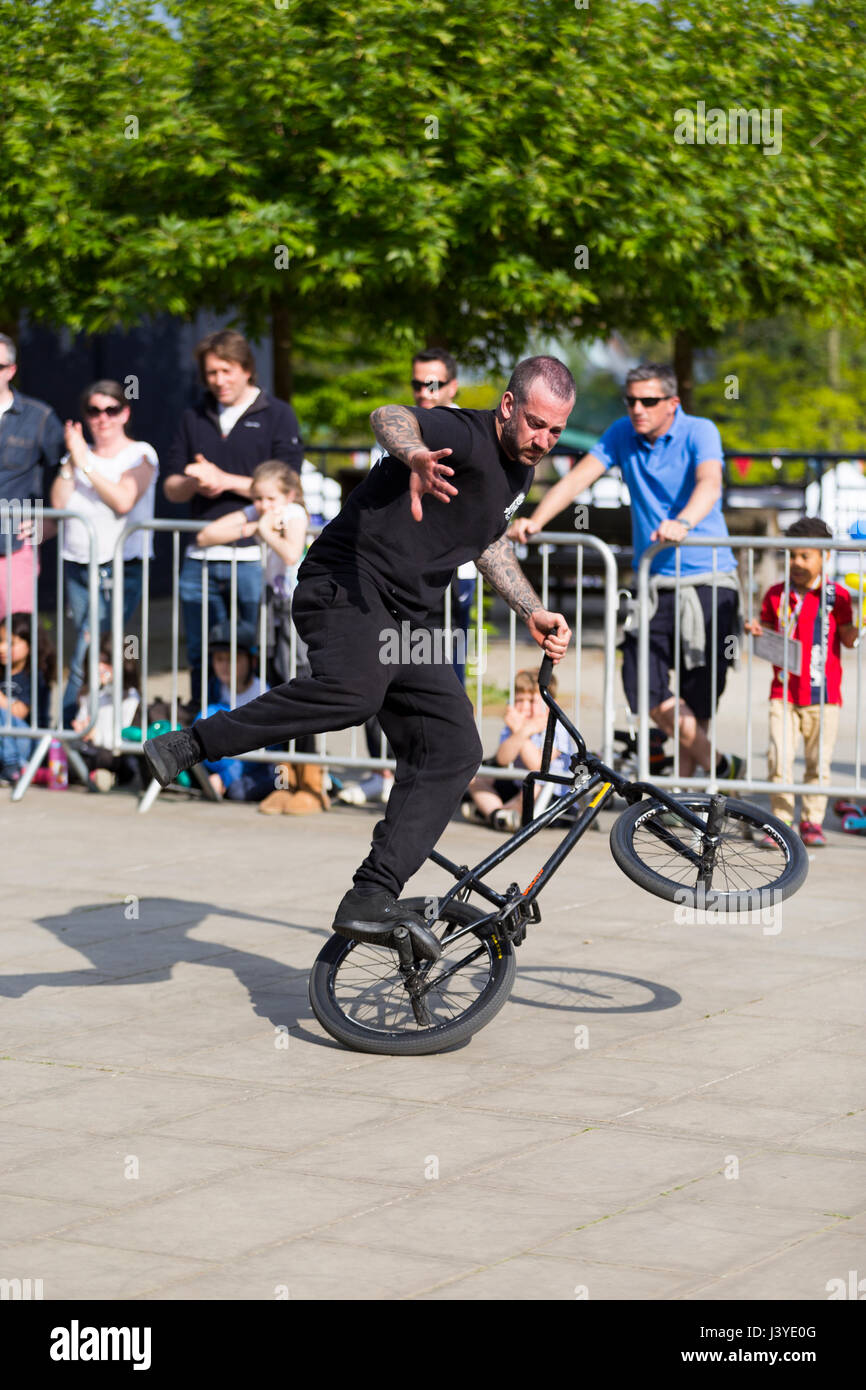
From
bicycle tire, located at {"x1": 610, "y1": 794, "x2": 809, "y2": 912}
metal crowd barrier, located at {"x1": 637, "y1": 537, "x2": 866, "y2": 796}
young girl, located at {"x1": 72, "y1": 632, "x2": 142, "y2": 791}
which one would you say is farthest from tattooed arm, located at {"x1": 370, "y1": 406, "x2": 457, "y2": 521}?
young girl, located at {"x1": 72, "y1": 632, "x2": 142, "y2": 791}

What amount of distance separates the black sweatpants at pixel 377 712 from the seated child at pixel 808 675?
11.4 feet

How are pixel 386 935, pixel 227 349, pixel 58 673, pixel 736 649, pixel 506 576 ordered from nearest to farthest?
pixel 386 935, pixel 506 576, pixel 736 649, pixel 227 349, pixel 58 673

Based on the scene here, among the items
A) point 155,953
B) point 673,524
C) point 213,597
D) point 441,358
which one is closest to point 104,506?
point 213,597

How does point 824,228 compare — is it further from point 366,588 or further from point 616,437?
point 366,588

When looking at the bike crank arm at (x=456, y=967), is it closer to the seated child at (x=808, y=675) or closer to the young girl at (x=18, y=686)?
the seated child at (x=808, y=675)

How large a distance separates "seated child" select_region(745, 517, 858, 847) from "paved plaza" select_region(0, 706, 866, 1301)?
2.69ft

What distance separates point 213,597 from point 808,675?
3025 millimetres

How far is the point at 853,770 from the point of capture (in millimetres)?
10836

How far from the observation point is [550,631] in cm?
576

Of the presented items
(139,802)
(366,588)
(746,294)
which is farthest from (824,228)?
(366,588)

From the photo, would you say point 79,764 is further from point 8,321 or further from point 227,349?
point 8,321

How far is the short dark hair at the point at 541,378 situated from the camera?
18.1ft

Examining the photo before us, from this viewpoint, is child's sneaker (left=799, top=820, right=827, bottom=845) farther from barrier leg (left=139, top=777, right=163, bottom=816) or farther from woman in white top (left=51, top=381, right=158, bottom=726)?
woman in white top (left=51, top=381, right=158, bottom=726)

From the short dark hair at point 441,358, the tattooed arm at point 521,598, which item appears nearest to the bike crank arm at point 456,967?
the tattooed arm at point 521,598
